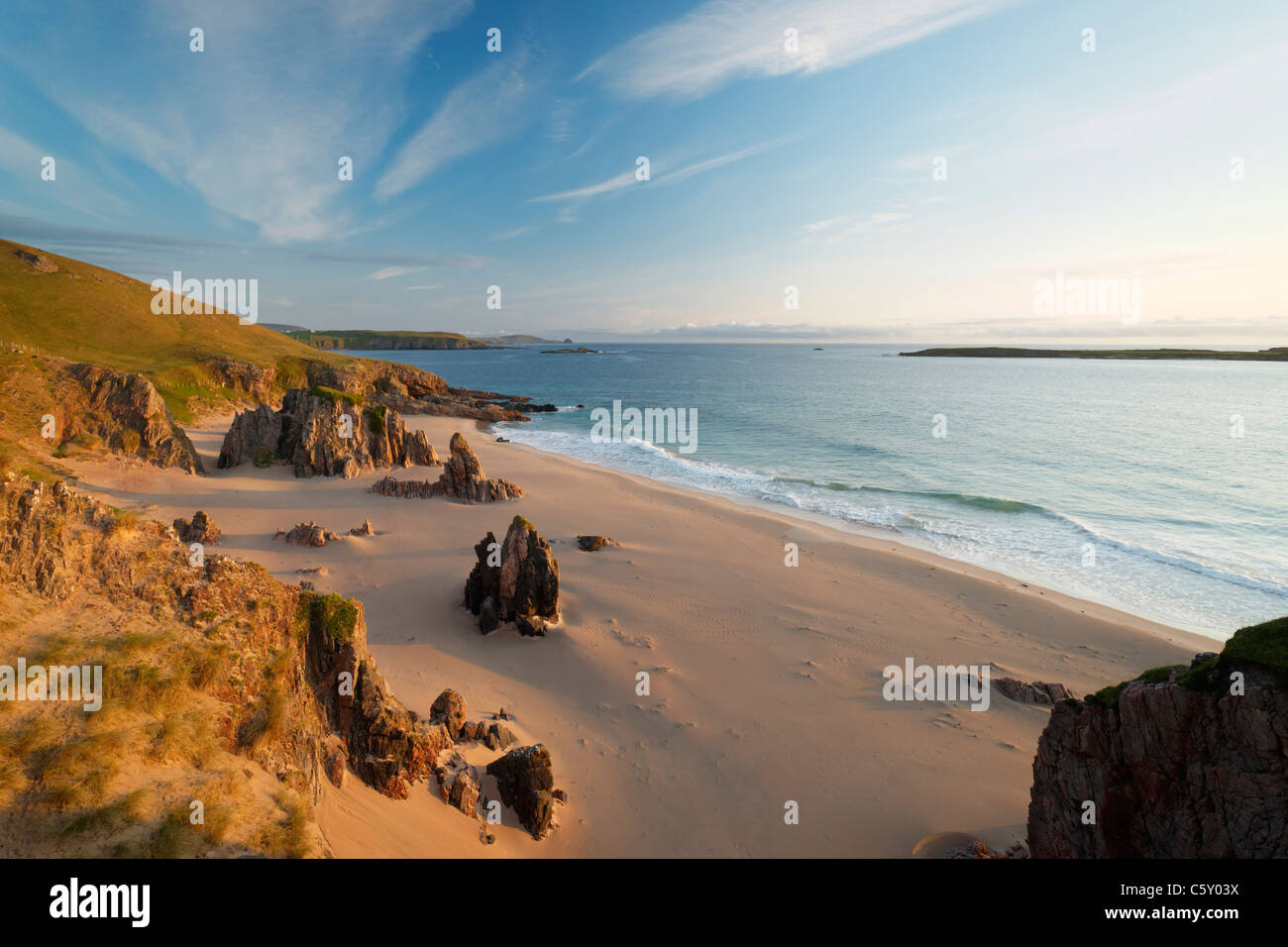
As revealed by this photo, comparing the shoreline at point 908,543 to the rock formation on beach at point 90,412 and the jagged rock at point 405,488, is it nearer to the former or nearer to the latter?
the jagged rock at point 405,488

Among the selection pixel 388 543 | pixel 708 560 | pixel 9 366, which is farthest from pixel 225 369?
pixel 708 560

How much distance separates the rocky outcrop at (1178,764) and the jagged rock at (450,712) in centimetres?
1048

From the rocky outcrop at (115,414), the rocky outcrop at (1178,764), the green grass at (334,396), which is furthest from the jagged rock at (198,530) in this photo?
the rocky outcrop at (1178,764)

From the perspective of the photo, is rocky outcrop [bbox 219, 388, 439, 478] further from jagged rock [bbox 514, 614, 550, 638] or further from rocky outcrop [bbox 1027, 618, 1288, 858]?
rocky outcrop [bbox 1027, 618, 1288, 858]

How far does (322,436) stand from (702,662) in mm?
28782

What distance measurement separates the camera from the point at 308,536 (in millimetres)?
22000

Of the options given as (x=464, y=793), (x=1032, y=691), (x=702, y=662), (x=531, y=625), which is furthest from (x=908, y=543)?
(x=464, y=793)

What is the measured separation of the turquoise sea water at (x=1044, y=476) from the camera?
2400 centimetres

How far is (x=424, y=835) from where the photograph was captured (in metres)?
8.02

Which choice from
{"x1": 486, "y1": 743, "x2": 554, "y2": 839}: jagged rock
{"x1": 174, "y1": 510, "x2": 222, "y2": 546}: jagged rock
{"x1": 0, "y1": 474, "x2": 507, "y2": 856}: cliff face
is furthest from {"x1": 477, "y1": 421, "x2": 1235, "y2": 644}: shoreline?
{"x1": 174, "y1": 510, "x2": 222, "y2": 546}: jagged rock

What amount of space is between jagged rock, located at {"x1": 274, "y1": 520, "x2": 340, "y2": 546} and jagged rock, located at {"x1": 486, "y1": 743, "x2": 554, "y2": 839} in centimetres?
1595

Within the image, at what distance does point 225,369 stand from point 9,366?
29764 millimetres
